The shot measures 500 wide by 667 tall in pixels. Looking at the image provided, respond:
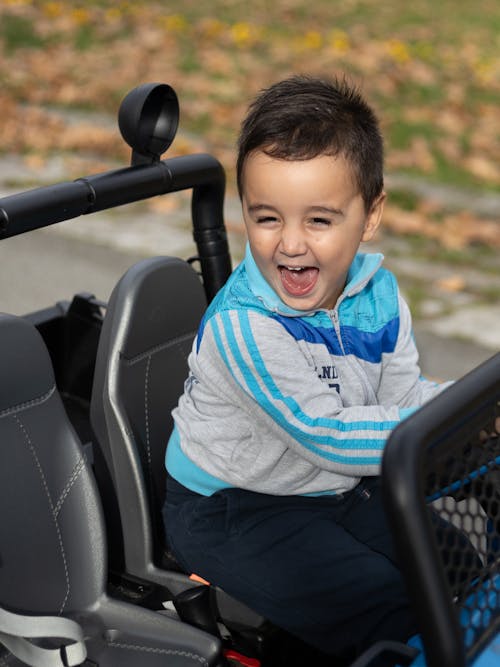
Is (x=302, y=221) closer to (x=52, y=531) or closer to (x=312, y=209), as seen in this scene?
(x=312, y=209)

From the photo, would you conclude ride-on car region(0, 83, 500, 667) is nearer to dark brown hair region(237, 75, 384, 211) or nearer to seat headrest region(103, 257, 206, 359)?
seat headrest region(103, 257, 206, 359)

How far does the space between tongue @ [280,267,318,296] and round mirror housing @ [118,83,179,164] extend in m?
0.58

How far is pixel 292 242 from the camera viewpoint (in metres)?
1.69

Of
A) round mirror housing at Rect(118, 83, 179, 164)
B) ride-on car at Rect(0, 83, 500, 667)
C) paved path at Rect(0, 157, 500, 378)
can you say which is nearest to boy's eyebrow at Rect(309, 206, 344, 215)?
ride-on car at Rect(0, 83, 500, 667)

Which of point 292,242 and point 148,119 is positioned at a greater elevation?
point 148,119

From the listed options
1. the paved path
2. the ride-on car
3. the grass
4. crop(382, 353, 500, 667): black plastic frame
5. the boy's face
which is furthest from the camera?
the grass

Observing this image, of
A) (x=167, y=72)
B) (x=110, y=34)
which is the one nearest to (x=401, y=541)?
(x=167, y=72)

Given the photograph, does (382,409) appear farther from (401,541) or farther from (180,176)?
(180,176)

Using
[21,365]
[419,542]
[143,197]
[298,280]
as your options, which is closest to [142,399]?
[21,365]

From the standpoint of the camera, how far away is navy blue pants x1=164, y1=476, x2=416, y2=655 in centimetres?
173

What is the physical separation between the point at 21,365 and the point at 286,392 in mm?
536

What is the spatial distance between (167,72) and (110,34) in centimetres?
109

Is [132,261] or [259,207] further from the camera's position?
[132,261]

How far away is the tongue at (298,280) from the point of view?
5.79 feet
